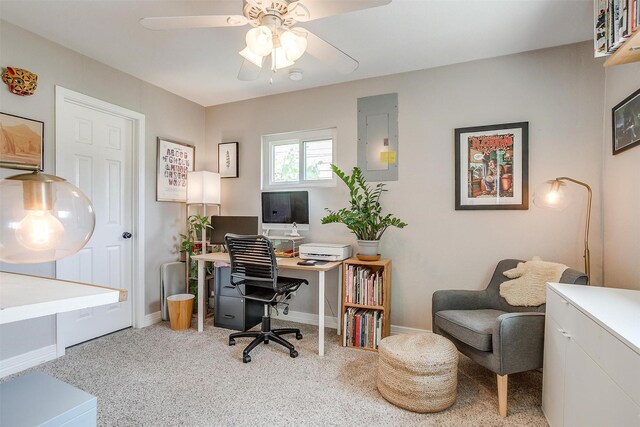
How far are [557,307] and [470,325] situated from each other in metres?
0.49

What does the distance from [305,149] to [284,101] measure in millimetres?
579

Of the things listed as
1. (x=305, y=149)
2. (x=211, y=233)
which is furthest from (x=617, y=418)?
(x=211, y=233)

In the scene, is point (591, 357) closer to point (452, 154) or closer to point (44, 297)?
point (452, 154)

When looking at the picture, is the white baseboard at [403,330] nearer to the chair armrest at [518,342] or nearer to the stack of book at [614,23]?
the chair armrest at [518,342]

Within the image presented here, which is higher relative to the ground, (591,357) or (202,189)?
(202,189)

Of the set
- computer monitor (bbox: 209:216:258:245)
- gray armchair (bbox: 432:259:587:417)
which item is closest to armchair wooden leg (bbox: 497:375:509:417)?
gray armchair (bbox: 432:259:587:417)

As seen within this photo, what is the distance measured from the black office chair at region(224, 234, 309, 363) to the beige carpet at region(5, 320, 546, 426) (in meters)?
0.10

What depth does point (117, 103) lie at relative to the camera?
2883 millimetres

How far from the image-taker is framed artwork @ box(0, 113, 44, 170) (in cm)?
215

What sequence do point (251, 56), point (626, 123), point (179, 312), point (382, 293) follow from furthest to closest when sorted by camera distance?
point (179, 312)
point (382, 293)
point (626, 123)
point (251, 56)

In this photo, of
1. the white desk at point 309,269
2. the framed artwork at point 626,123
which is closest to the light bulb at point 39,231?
the white desk at point 309,269

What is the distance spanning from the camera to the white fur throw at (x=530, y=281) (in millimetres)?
2096

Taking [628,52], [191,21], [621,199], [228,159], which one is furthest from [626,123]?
[228,159]

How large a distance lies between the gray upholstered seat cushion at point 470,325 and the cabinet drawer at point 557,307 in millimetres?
336
